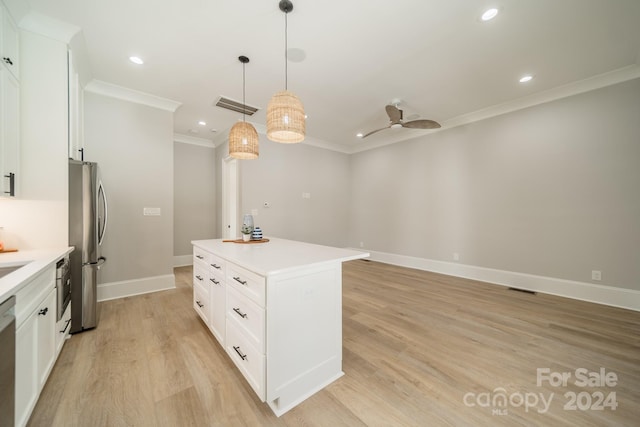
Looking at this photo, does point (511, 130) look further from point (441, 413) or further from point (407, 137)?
point (441, 413)

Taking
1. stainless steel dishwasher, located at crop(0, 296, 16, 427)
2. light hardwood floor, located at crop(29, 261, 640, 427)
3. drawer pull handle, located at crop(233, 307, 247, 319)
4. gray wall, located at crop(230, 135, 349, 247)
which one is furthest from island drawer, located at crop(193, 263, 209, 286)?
gray wall, located at crop(230, 135, 349, 247)

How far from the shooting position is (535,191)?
3.58m

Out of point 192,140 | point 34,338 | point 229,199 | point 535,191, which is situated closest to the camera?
point 34,338

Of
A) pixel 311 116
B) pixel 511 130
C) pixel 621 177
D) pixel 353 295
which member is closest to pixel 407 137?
pixel 511 130

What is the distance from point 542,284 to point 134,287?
6.12 m

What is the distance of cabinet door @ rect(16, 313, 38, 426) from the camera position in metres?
1.20

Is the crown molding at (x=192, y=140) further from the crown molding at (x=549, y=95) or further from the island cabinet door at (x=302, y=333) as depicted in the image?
the island cabinet door at (x=302, y=333)

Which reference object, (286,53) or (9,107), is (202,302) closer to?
(9,107)

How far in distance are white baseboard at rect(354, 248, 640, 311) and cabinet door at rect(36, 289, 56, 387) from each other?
5253 mm

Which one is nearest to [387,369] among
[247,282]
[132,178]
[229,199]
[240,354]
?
[240,354]

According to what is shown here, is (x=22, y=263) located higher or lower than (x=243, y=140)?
lower

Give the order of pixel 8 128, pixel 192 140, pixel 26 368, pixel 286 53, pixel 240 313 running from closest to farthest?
pixel 26 368 < pixel 240 313 < pixel 8 128 < pixel 286 53 < pixel 192 140

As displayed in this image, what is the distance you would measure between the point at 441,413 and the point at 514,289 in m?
3.27

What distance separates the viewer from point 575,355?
199 cm
